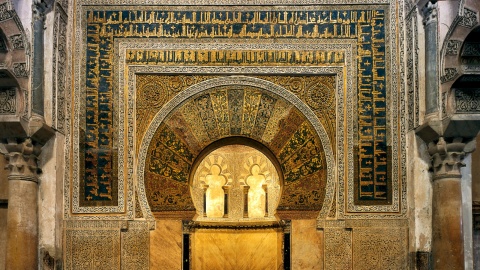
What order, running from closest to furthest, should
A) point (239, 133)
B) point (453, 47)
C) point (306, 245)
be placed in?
1. point (453, 47)
2. point (306, 245)
3. point (239, 133)

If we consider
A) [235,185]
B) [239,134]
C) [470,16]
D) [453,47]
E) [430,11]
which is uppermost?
[430,11]

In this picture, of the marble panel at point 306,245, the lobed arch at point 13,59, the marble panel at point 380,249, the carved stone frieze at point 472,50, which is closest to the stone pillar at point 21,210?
the lobed arch at point 13,59

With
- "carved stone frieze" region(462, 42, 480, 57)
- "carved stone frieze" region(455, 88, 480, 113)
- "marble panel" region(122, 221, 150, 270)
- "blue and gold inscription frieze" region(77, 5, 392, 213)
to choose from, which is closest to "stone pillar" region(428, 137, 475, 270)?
"carved stone frieze" region(455, 88, 480, 113)

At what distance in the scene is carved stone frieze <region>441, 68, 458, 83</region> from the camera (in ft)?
30.0

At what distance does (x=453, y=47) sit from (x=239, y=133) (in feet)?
8.75

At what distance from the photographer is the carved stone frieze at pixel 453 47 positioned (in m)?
9.16

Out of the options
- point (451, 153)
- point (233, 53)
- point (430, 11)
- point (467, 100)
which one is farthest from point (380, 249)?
point (233, 53)

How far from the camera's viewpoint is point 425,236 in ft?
31.8

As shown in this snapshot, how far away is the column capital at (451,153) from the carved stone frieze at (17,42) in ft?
15.3

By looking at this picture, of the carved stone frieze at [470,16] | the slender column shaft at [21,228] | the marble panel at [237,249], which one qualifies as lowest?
the marble panel at [237,249]

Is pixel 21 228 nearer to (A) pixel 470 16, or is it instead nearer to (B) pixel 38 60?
(B) pixel 38 60

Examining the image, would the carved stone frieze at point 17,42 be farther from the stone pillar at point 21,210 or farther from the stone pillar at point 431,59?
the stone pillar at point 431,59

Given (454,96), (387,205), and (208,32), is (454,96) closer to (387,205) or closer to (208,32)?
(387,205)

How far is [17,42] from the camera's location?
29.8 ft
